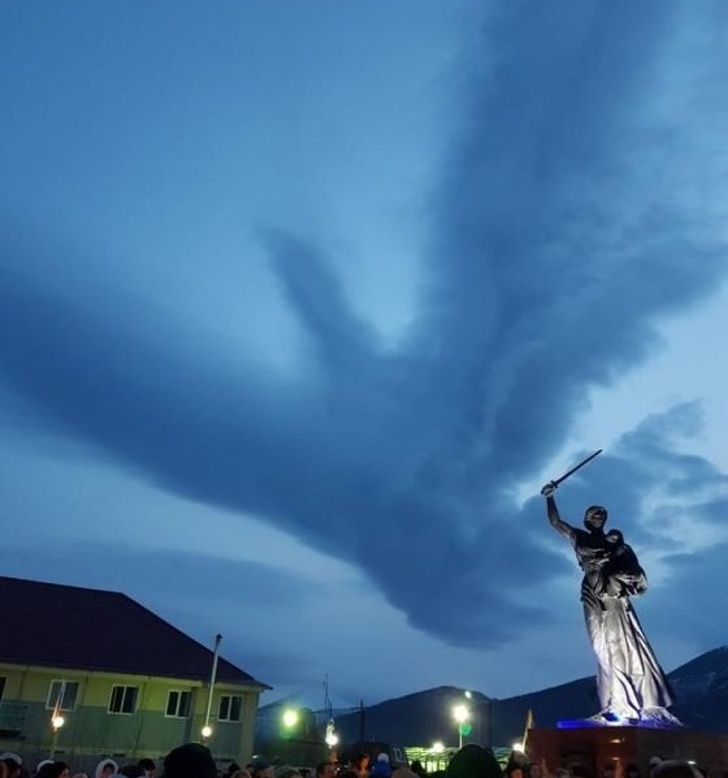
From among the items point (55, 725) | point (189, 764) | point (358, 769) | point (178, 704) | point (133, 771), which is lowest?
point (189, 764)

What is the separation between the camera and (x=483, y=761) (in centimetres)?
429

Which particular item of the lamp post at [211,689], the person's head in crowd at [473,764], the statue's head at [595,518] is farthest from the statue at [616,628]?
the lamp post at [211,689]

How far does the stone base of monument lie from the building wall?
2314cm

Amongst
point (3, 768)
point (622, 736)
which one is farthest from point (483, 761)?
point (622, 736)

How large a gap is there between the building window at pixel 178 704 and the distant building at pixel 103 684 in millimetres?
46

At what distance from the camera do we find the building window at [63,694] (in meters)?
33.7

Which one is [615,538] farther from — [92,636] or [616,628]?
[92,636]

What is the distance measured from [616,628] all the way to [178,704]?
89.4ft

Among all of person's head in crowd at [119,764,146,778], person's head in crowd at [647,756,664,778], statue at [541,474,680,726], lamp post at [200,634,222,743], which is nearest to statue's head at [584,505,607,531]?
statue at [541,474,680,726]

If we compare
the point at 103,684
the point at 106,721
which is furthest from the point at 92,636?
the point at 106,721

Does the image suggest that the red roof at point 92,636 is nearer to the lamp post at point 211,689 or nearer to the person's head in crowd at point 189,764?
the lamp post at point 211,689

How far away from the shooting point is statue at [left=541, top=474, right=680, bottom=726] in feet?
47.9

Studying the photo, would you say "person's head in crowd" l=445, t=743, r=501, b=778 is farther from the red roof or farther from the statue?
the red roof

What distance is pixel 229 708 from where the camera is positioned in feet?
124
